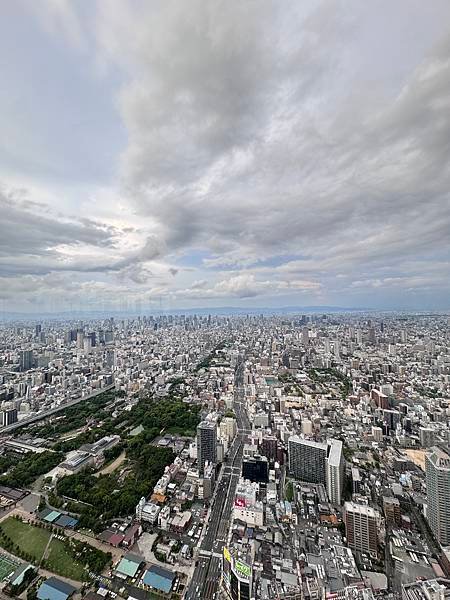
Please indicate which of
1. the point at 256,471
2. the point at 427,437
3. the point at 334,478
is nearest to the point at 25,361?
the point at 256,471

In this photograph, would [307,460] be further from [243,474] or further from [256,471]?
[243,474]

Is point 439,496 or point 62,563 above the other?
point 439,496

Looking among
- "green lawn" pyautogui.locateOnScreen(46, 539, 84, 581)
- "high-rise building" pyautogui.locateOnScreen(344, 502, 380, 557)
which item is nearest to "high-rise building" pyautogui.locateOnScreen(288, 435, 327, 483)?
"high-rise building" pyautogui.locateOnScreen(344, 502, 380, 557)

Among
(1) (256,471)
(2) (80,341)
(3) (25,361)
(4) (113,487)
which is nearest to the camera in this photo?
(4) (113,487)

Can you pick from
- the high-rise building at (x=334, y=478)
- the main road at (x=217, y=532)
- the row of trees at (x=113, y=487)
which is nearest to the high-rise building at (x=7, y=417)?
the row of trees at (x=113, y=487)

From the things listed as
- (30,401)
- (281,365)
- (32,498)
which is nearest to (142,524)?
(32,498)

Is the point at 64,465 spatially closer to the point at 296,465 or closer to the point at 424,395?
the point at 296,465

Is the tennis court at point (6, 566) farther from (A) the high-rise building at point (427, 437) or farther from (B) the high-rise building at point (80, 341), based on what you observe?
(B) the high-rise building at point (80, 341)
